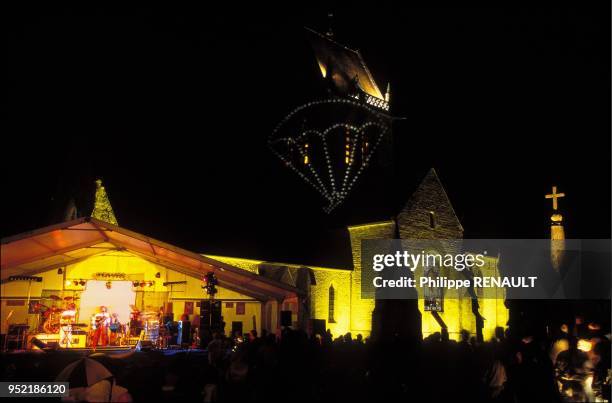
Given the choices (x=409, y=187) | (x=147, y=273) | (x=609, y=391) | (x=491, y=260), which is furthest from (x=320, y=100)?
(x=609, y=391)

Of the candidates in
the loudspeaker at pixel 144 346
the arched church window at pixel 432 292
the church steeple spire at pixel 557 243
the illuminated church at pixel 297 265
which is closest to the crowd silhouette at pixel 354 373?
the loudspeaker at pixel 144 346

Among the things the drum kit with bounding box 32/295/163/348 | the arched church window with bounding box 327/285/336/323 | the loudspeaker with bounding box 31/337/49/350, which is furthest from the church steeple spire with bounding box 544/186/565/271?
the loudspeaker with bounding box 31/337/49/350

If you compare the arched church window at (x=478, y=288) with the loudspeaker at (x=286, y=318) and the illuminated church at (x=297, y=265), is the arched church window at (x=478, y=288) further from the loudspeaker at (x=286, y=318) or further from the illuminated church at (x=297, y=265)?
the loudspeaker at (x=286, y=318)

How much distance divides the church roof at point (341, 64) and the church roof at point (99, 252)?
2449cm

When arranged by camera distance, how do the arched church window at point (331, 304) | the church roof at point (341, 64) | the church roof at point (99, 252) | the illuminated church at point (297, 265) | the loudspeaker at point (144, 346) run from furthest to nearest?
the church roof at point (341, 64), the arched church window at point (331, 304), the illuminated church at point (297, 265), the loudspeaker at point (144, 346), the church roof at point (99, 252)

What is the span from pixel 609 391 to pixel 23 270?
15932mm

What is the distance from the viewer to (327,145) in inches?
1539

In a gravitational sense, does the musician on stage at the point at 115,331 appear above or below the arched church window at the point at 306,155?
below

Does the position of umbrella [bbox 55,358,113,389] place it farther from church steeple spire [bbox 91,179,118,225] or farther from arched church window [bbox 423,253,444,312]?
arched church window [bbox 423,253,444,312]

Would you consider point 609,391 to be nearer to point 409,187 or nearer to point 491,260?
point 409,187

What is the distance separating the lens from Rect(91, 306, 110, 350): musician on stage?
18.1 metres

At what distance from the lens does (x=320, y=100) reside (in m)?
40.7

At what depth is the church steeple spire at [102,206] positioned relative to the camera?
76.0ft

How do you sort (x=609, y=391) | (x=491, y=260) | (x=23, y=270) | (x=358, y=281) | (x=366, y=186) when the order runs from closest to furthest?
1. (x=609, y=391)
2. (x=23, y=270)
3. (x=358, y=281)
4. (x=366, y=186)
5. (x=491, y=260)
